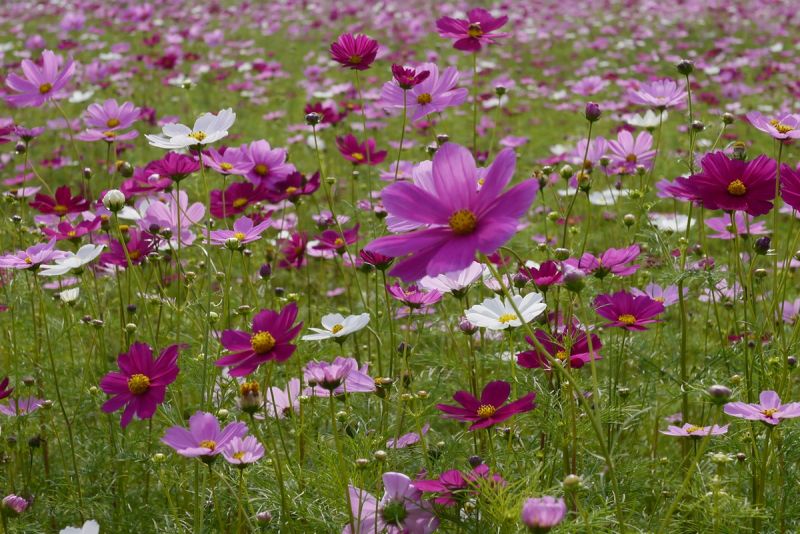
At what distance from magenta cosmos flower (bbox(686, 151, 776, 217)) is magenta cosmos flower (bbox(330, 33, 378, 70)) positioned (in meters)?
0.63

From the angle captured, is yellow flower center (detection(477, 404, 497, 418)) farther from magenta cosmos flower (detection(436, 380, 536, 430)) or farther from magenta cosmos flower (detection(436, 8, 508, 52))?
magenta cosmos flower (detection(436, 8, 508, 52))

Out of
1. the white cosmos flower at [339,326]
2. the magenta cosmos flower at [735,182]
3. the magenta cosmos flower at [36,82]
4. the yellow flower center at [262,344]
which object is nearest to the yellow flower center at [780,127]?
the magenta cosmos flower at [735,182]

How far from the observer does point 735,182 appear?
3.76ft

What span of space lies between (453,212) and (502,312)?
0.37 meters

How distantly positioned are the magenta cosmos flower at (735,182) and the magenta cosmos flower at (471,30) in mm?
577

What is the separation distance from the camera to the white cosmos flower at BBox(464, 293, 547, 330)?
110 centimetres

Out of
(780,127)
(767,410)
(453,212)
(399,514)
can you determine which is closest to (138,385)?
(399,514)

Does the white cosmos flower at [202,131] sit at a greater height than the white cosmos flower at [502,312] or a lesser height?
greater

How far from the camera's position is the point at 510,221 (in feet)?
2.60

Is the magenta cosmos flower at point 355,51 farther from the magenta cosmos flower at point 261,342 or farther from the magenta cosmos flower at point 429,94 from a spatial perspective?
the magenta cosmos flower at point 261,342

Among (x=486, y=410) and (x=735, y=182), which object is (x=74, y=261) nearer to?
(x=486, y=410)

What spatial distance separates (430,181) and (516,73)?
5833 millimetres

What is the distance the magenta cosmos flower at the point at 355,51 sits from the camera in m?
1.45

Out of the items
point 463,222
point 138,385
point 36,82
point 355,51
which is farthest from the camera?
point 36,82
